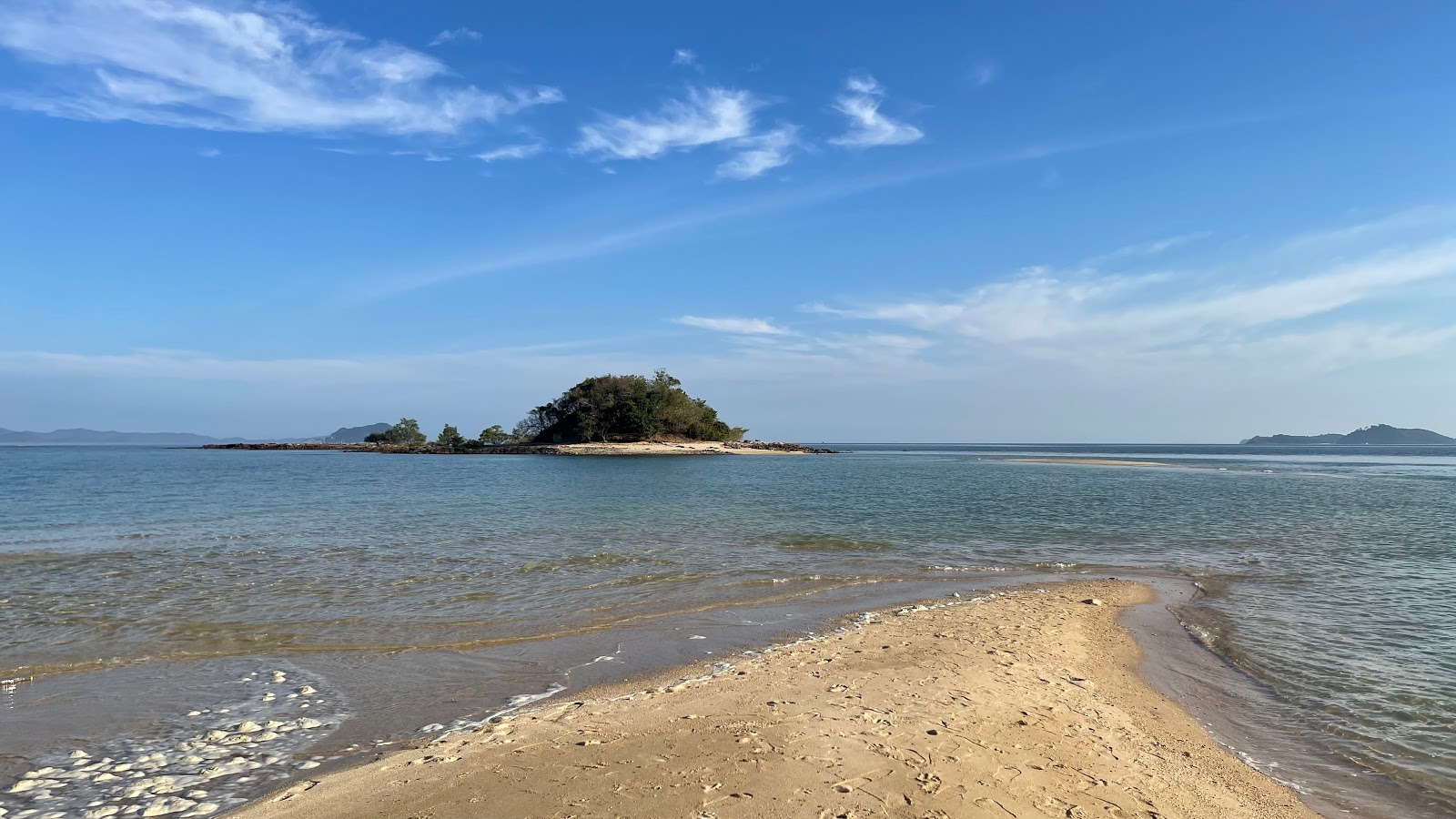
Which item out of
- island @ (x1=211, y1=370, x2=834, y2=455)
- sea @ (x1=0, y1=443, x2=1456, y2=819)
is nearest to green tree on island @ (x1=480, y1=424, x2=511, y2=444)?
island @ (x1=211, y1=370, x2=834, y2=455)

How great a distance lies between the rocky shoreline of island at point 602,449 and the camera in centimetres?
10500

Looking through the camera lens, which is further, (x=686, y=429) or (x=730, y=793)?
(x=686, y=429)

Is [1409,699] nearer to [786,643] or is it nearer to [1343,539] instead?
[786,643]

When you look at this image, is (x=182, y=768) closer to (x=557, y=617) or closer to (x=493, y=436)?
(x=557, y=617)

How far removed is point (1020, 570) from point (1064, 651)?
25.1ft

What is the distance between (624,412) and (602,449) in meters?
8.07

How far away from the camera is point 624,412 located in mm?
110062

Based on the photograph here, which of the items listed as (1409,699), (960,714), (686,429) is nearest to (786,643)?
(960,714)

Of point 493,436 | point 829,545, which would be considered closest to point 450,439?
point 493,436

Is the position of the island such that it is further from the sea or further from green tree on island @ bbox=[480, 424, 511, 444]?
the sea

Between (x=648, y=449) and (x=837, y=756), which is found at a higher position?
(x=648, y=449)

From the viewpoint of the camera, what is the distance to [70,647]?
33.6 feet

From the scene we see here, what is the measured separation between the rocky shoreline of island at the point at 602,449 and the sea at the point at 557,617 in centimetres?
7416

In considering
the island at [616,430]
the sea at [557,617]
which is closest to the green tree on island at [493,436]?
the island at [616,430]
